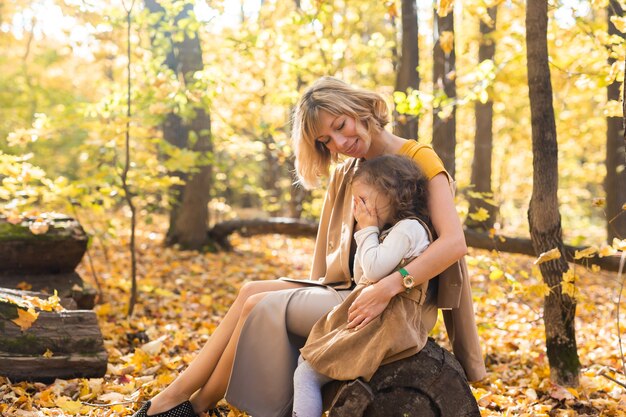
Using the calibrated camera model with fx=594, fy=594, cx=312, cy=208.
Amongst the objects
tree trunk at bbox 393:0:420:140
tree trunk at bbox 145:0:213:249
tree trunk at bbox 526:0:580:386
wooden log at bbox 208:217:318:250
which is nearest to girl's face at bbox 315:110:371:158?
tree trunk at bbox 526:0:580:386

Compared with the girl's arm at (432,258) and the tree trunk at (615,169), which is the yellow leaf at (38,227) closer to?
the girl's arm at (432,258)

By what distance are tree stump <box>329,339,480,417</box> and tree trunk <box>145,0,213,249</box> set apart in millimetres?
5854

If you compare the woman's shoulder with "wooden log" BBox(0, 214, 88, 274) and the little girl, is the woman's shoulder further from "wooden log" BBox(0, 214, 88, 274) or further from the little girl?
"wooden log" BBox(0, 214, 88, 274)

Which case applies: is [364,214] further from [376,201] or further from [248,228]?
[248,228]

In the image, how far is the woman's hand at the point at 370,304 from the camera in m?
2.28

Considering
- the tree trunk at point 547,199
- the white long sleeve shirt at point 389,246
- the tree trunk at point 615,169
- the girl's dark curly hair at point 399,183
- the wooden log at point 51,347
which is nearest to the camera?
the white long sleeve shirt at point 389,246

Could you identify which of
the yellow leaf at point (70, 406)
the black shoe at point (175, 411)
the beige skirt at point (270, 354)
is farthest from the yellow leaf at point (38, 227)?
the beige skirt at point (270, 354)

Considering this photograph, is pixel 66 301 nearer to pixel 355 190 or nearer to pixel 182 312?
pixel 182 312

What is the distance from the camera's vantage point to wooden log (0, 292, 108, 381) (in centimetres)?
317

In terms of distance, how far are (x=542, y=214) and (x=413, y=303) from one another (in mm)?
1355

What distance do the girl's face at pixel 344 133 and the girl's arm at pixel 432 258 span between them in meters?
0.40

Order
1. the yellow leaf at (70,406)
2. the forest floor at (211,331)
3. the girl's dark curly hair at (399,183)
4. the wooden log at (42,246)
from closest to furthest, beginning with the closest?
the girl's dark curly hair at (399,183)
the yellow leaf at (70,406)
the forest floor at (211,331)
the wooden log at (42,246)

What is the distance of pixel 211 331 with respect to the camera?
15.8 ft

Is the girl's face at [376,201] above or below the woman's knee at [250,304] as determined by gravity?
above
